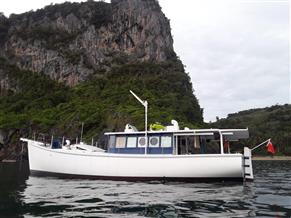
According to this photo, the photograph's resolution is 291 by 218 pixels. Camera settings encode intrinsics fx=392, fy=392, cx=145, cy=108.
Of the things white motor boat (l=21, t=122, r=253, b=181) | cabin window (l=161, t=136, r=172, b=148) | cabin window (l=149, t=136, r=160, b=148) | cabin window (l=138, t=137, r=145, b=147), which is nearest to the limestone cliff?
white motor boat (l=21, t=122, r=253, b=181)

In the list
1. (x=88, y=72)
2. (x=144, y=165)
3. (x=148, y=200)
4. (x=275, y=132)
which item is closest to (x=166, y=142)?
(x=144, y=165)

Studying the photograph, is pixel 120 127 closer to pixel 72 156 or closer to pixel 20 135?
pixel 20 135

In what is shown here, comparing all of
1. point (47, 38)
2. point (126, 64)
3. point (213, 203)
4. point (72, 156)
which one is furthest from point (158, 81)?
point (213, 203)

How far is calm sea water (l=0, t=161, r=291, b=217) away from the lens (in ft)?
45.3

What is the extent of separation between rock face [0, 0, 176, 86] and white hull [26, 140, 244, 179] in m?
83.6

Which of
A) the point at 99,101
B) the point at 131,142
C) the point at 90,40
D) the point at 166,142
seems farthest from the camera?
the point at 90,40

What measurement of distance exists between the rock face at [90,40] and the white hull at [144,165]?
8363 cm

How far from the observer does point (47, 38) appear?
129m

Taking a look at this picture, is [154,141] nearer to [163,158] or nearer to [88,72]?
[163,158]

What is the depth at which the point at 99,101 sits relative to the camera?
88688 mm

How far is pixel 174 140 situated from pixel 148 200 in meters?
8.20

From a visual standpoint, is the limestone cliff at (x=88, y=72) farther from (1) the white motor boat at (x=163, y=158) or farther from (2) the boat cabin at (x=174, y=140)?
(2) the boat cabin at (x=174, y=140)

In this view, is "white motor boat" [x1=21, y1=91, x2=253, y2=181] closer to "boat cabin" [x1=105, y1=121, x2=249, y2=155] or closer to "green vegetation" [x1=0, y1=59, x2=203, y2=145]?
"boat cabin" [x1=105, y1=121, x2=249, y2=155]

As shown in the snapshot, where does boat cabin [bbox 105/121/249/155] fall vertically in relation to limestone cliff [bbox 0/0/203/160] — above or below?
below
